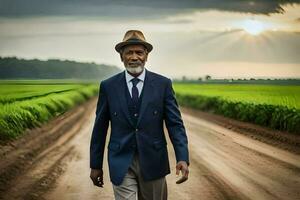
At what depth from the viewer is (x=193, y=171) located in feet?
22.1

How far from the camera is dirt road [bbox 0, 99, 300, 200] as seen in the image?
18.6 feet

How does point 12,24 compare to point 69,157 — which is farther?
point 12,24

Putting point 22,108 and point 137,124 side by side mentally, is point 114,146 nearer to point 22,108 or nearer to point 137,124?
point 137,124

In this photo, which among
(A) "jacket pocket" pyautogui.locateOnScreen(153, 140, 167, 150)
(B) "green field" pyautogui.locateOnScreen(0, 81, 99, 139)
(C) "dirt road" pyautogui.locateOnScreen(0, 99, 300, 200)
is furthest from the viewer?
(B) "green field" pyautogui.locateOnScreen(0, 81, 99, 139)

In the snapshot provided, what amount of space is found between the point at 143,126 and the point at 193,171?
11.8 feet

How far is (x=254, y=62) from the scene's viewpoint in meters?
9.28

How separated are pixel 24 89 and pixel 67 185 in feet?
28.1

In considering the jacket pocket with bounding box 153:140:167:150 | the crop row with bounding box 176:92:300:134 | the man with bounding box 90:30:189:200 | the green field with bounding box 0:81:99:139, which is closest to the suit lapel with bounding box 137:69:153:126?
the man with bounding box 90:30:189:200

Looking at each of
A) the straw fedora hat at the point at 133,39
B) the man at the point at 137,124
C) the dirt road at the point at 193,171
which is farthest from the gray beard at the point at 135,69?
the dirt road at the point at 193,171

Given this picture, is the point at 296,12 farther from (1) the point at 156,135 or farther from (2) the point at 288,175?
(1) the point at 156,135

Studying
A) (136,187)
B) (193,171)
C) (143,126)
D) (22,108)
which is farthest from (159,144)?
(22,108)

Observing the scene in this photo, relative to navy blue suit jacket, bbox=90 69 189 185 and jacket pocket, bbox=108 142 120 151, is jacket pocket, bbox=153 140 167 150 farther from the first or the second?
jacket pocket, bbox=108 142 120 151

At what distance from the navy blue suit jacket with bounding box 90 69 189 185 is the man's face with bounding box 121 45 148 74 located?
3.8 inches

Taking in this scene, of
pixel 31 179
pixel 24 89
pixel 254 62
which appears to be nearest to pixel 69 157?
pixel 31 179
